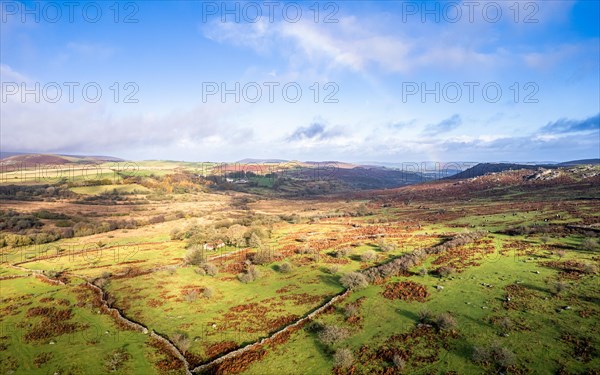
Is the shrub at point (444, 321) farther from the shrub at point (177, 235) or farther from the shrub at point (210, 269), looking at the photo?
the shrub at point (177, 235)

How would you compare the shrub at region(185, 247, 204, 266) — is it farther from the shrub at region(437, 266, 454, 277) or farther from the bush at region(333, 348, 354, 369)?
the shrub at region(437, 266, 454, 277)

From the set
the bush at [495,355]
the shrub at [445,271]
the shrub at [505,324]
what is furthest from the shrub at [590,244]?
the bush at [495,355]

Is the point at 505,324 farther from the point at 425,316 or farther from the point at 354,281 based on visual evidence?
the point at 354,281

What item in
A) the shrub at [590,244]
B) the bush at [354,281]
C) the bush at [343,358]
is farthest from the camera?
the shrub at [590,244]

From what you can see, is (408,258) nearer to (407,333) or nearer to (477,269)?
(477,269)

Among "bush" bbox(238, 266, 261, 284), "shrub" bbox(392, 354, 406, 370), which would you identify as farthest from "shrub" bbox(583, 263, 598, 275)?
"bush" bbox(238, 266, 261, 284)

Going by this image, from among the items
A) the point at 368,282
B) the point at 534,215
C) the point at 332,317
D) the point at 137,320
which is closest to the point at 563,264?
the point at 368,282
